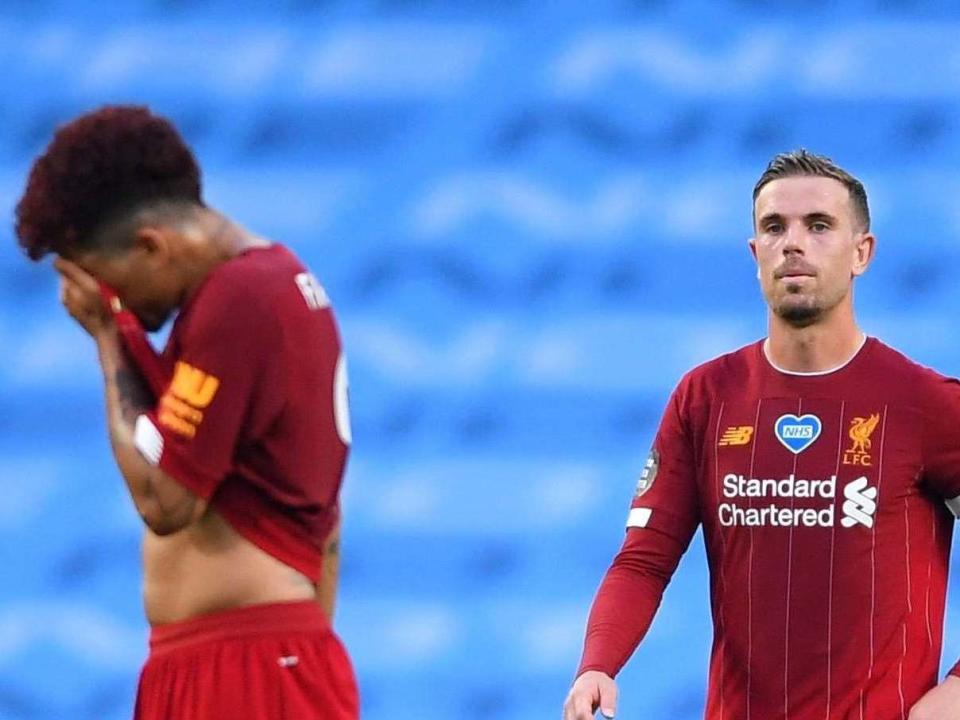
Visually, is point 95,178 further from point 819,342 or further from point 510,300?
point 510,300

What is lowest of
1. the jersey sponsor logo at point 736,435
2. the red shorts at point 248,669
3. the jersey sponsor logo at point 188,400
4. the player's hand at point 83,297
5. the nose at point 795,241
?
the red shorts at point 248,669

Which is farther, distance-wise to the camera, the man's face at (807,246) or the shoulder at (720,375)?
the shoulder at (720,375)

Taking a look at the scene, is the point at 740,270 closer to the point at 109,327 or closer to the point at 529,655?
the point at 529,655

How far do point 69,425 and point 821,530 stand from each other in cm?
232

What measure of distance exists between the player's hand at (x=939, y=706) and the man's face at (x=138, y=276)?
1278mm

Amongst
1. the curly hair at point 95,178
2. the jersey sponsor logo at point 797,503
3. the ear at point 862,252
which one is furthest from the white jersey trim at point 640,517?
the curly hair at point 95,178

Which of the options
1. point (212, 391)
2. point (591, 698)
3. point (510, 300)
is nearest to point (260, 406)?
point (212, 391)

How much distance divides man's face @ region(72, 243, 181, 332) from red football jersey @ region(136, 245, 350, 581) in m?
0.04

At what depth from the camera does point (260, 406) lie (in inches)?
103

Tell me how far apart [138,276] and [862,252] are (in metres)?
1.26

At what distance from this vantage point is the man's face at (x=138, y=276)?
104 inches

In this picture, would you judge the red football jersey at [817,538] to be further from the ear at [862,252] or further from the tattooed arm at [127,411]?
the tattooed arm at [127,411]

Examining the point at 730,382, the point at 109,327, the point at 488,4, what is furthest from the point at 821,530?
the point at 488,4

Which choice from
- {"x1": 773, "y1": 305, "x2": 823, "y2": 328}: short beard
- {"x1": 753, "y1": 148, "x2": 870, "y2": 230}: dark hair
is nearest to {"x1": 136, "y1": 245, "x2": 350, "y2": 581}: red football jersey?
{"x1": 773, "y1": 305, "x2": 823, "y2": 328}: short beard
